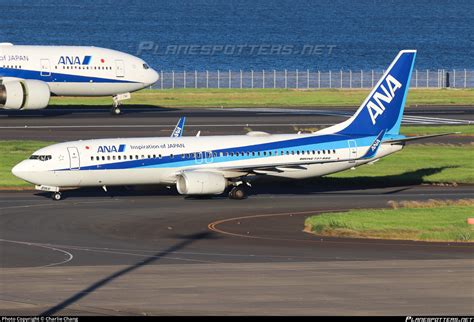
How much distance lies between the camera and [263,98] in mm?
130250

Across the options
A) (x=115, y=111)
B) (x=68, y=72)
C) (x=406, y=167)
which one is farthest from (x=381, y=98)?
(x=115, y=111)

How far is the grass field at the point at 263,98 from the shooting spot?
12381 centimetres

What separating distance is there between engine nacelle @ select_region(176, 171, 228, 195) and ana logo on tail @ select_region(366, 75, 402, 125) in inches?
425

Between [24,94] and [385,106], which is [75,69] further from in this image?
[385,106]

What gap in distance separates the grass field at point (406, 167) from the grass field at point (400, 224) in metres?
14.9

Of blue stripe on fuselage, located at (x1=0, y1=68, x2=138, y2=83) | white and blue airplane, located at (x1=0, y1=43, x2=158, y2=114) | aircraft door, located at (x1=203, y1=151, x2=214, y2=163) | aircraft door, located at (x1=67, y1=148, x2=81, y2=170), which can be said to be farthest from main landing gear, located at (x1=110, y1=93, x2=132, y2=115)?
aircraft door, located at (x1=67, y1=148, x2=81, y2=170)

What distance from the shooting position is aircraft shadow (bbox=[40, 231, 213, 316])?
37.4 meters

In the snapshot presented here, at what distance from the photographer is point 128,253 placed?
50.1 meters

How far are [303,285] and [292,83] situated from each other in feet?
464

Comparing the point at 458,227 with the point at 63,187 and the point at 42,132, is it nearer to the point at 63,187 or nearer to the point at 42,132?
the point at 63,187

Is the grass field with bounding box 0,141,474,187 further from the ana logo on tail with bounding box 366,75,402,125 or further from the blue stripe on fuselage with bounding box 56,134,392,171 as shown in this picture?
the blue stripe on fuselage with bounding box 56,134,392,171

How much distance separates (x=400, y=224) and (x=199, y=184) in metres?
12.6

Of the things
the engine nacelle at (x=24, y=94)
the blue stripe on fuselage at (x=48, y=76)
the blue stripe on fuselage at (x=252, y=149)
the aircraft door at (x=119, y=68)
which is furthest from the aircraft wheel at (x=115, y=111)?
the blue stripe on fuselage at (x=252, y=149)

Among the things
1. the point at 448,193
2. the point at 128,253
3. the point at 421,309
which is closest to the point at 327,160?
the point at 448,193
